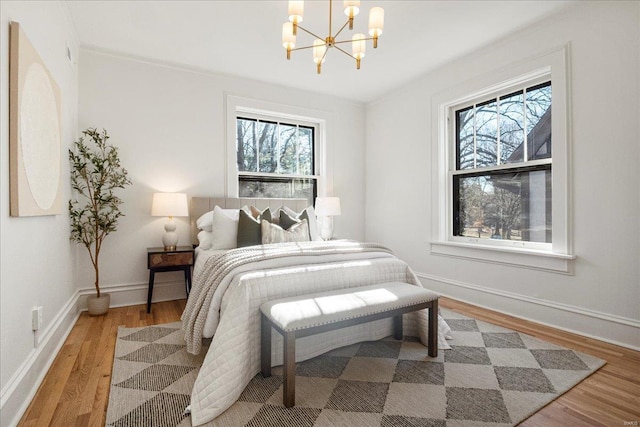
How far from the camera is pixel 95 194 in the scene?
325cm

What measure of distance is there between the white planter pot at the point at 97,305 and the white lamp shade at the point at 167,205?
3.13 ft

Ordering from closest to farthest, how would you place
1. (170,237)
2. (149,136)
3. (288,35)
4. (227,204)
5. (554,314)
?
(288,35), (554,314), (170,237), (149,136), (227,204)

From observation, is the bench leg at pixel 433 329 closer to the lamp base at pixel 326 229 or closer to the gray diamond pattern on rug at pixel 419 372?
the gray diamond pattern on rug at pixel 419 372

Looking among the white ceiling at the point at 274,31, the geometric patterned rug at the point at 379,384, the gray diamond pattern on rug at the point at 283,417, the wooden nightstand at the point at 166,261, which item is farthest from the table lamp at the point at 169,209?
the gray diamond pattern on rug at the point at 283,417

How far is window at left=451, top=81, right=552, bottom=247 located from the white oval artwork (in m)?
3.80

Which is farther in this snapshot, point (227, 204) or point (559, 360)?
point (227, 204)

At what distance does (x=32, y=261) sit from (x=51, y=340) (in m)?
0.69

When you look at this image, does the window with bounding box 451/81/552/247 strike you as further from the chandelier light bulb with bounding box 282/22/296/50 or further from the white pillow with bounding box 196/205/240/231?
the white pillow with bounding box 196/205/240/231

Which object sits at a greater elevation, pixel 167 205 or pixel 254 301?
pixel 167 205

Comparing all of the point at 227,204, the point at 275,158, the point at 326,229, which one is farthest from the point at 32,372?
the point at 275,158

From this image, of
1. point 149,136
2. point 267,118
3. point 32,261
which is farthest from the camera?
A: point 267,118

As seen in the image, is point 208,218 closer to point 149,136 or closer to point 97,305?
point 149,136

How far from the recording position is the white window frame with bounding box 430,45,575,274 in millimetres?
2828

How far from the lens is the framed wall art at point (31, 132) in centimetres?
163
